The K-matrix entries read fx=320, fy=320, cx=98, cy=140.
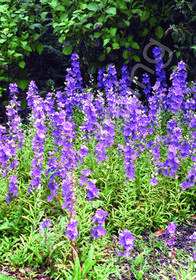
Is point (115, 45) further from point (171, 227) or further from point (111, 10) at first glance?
point (171, 227)

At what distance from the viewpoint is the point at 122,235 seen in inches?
87.9

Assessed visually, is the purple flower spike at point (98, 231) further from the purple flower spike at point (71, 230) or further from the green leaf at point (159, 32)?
the green leaf at point (159, 32)

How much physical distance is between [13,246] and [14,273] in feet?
0.75

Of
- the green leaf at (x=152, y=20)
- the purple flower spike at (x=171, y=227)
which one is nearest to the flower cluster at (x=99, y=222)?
the purple flower spike at (x=171, y=227)

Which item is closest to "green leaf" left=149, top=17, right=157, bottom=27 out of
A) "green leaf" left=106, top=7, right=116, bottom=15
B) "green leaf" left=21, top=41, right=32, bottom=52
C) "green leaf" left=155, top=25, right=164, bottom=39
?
"green leaf" left=155, top=25, right=164, bottom=39

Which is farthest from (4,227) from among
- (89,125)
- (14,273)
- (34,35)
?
(34,35)

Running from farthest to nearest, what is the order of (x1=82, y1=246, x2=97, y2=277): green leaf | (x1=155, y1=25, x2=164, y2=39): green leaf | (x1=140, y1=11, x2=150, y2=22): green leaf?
1. (x1=155, y1=25, x2=164, y2=39): green leaf
2. (x1=140, y1=11, x2=150, y2=22): green leaf
3. (x1=82, y1=246, x2=97, y2=277): green leaf

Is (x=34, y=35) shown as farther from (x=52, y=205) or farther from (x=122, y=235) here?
(x=122, y=235)

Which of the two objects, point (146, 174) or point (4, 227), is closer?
point (4, 227)

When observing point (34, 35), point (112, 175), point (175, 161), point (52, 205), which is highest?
point (34, 35)

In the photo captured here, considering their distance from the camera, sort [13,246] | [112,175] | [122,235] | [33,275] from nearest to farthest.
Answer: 1. [122,235]
2. [33,275]
3. [13,246]
4. [112,175]

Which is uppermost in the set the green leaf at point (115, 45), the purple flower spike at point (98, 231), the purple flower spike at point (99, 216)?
the green leaf at point (115, 45)

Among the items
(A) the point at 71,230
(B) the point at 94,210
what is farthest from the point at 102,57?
(A) the point at 71,230

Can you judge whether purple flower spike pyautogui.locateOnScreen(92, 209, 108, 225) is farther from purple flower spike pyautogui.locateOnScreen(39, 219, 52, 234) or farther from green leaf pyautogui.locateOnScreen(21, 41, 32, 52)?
green leaf pyautogui.locateOnScreen(21, 41, 32, 52)
